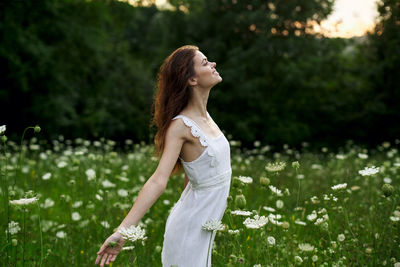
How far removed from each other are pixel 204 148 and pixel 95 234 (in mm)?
1661

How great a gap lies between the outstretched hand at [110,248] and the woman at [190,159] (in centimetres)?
19

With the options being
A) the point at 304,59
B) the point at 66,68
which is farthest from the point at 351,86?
the point at 66,68

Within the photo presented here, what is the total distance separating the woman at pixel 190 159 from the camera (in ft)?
6.94

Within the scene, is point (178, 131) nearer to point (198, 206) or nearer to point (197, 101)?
point (197, 101)

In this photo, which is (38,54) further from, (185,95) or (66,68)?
(185,95)

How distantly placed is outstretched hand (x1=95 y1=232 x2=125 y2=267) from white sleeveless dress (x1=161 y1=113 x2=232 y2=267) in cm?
37

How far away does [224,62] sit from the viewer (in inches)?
749

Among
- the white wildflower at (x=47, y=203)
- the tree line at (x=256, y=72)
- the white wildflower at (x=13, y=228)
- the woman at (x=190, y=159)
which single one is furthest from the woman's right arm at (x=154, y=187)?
the tree line at (x=256, y=72)

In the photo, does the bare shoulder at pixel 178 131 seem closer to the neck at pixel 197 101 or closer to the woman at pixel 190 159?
the woman at pixel 190 159

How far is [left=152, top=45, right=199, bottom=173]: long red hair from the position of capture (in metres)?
2.30

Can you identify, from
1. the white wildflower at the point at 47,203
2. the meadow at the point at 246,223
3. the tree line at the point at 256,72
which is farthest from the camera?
the tree line at the point at 256,72

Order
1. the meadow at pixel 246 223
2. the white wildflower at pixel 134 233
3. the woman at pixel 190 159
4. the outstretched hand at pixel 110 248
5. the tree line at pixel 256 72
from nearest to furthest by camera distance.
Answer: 1. the white wildflower at pixel 134 233
2. the outstretched hand at pixel 110 248
3. the woman at pixel 190 159
4. the meadow at pixel 246 223
5. the tree line at pixel 256 72

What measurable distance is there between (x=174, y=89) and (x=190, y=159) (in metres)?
0.41

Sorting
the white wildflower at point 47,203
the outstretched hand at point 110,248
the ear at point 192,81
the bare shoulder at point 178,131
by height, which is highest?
the ear at point 192,81
